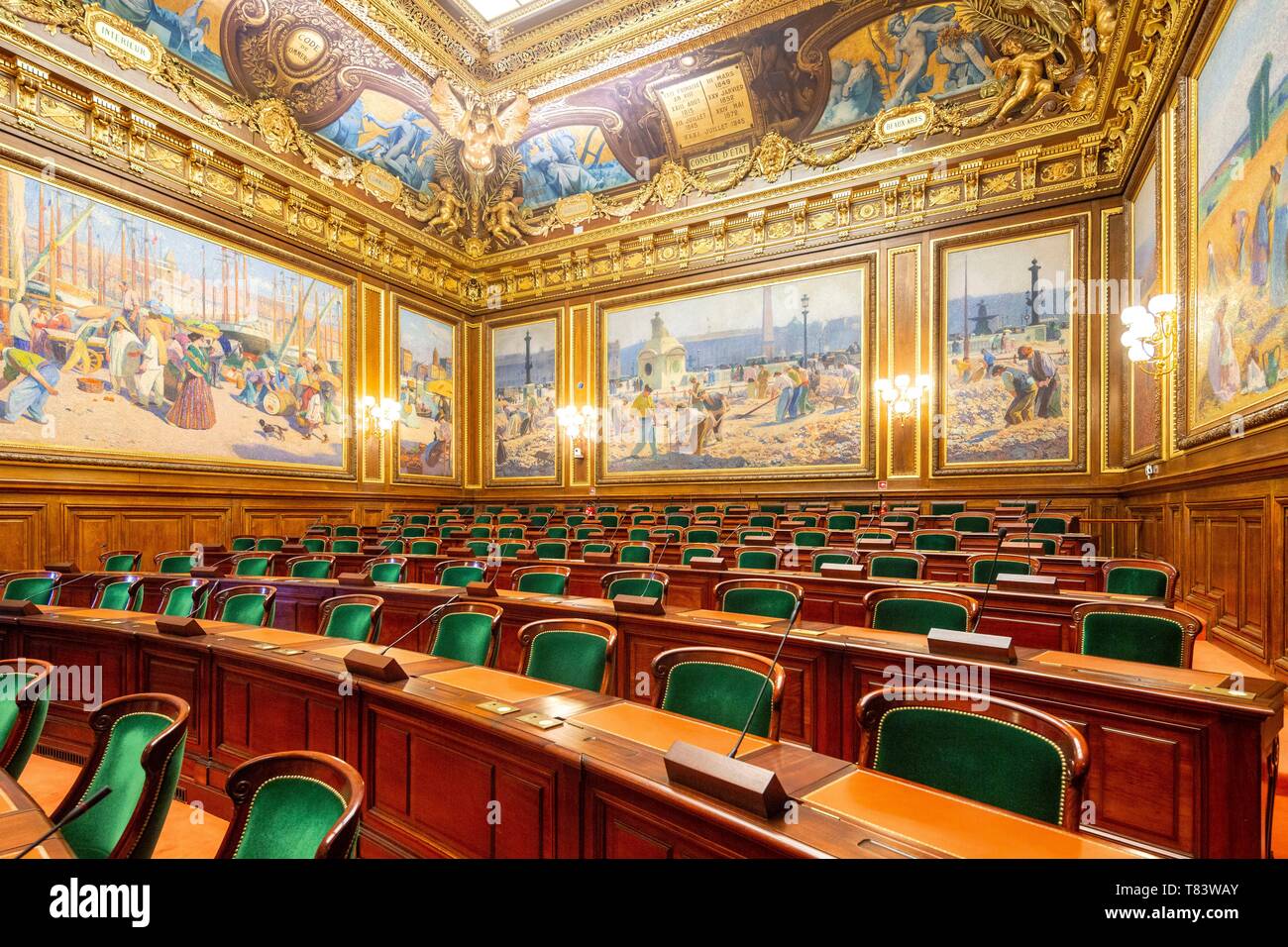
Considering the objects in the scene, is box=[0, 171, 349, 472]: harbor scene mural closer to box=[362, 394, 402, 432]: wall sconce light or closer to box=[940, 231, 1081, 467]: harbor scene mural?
box=[362, 394, 402, 432]: wall sconce light

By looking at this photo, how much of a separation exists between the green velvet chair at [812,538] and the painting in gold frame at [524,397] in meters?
6.85

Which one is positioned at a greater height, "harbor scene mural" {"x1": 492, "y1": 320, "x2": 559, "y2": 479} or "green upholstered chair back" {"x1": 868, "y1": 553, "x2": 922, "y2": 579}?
"harbor scene mural" {"x1": 492, "y1": 320, "x2": 559, "y2": 479}

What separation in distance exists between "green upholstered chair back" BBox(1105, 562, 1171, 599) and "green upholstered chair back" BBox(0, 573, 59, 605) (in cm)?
750

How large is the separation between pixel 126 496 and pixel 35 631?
5519mm

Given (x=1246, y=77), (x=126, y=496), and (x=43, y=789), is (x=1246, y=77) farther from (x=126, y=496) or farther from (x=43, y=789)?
(x=126, y=496)

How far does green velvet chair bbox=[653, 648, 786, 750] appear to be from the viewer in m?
2.36

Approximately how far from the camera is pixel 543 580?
5.02 metres

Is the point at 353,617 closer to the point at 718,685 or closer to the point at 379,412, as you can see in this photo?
the point at 718,685

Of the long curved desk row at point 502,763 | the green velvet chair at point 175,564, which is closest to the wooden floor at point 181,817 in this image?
the long curved desk row at point 502,763

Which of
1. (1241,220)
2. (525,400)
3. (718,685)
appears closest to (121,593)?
(718,685)

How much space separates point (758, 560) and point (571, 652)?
3084 millimetres

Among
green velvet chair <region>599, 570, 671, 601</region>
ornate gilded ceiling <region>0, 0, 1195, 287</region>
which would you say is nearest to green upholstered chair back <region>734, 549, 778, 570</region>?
green velvet chair <region>599, 570, 671, 601</region>
